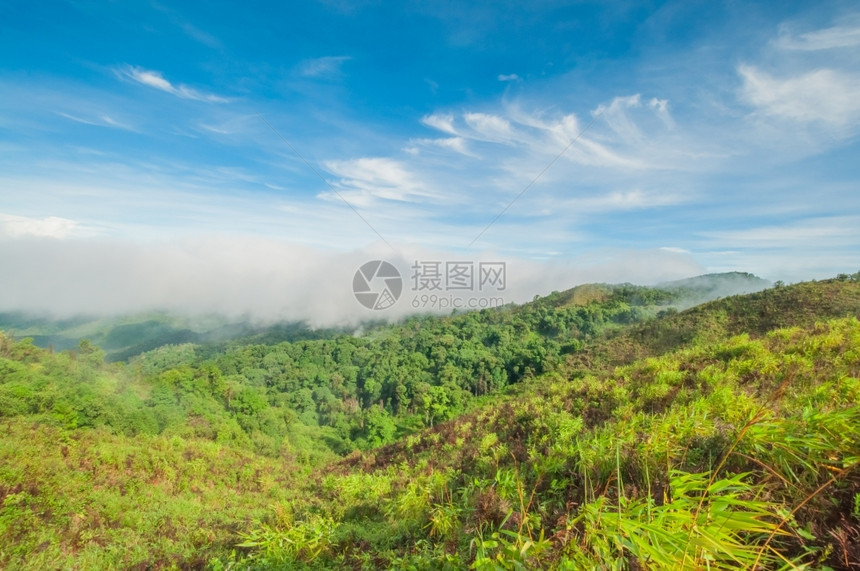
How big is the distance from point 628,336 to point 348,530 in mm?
34192

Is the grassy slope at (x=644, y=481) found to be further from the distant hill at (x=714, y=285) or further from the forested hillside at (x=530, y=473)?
the distant hill at (x=714, y=285)

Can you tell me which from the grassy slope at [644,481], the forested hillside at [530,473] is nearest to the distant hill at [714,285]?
the forested hillside at [530,473]

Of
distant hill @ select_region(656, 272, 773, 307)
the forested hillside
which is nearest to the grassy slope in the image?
the forested hillside

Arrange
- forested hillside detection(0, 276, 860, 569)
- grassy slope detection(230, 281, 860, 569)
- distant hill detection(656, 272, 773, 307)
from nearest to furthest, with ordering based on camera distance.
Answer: grassy slope detection(230, 281, 860, 569)
forested hillside detection(0, 276, 860, 569)
distant hill detection(656, 272, 773, 307)

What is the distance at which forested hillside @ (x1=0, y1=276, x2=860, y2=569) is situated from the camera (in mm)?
2076

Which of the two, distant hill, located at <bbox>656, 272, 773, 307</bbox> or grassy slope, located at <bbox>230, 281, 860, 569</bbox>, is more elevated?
distant hill, located at <bbox>656, 272, 773, 307</bbox>

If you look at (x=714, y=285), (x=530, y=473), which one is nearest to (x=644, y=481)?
(x=530, y=473)

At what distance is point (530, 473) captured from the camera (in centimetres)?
475

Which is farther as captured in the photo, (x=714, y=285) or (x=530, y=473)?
(x=714, y=285)

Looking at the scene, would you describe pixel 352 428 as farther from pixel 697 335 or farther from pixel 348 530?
pixel 348 530

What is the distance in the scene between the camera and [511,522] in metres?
3.18

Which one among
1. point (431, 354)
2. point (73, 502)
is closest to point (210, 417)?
point (73, 502)

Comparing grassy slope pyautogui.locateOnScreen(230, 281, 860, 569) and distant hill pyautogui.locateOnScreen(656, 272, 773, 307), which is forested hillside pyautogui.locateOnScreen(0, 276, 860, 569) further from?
distant hill pyautogui.locateOnScreen(656, 272, 773, 307)

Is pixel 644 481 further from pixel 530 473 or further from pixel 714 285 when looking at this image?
pixel 714 285
